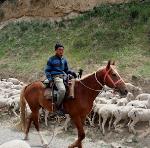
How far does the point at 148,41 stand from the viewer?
23.8 m

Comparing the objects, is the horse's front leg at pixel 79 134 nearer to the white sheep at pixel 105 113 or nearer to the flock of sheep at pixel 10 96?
→ the white sheep at pixel 105 113

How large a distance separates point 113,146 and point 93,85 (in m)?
1.89

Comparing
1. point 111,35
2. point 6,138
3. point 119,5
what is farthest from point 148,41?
point 6,138

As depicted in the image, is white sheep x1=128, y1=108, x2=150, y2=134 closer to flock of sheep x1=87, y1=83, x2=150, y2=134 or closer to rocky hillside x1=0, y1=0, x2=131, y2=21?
flock of sheep x1=87, y1=83, x2=150, y2=134

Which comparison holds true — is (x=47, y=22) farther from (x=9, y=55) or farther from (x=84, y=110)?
(x=84, y=110)

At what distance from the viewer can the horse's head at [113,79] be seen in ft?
39.9

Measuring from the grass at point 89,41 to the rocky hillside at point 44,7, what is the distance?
1314mm

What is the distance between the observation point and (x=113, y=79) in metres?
12.2

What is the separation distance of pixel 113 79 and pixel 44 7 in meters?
21.0

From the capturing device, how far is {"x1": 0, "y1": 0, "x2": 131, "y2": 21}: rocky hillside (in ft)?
100

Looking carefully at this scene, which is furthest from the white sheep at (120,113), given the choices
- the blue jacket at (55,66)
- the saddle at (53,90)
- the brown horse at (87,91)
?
the blue jacket at (55,66)

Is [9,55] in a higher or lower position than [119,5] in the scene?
lower

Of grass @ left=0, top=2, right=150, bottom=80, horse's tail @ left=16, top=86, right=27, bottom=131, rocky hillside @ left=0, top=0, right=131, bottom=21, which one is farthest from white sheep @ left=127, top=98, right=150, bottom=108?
rocky hillside @ left=0, top=0, right=131, bottom=21

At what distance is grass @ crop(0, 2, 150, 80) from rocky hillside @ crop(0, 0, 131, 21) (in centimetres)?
131
